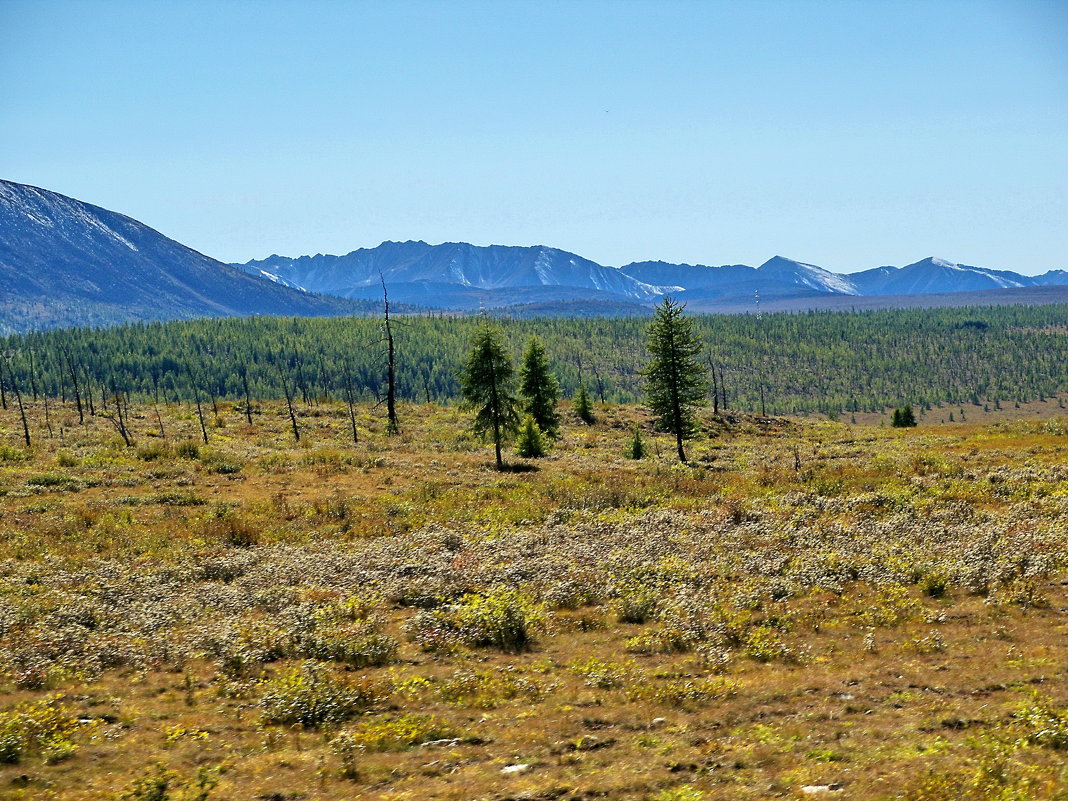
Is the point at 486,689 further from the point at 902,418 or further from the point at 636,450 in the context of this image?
the point at 902,418

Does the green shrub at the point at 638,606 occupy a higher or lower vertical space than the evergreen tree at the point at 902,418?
higher

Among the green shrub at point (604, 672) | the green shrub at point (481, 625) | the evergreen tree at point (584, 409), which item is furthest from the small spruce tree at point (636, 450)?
the green shrub at point (604, 672)

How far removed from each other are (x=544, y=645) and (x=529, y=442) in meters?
34.0

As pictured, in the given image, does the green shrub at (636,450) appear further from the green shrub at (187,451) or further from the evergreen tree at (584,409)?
the green shrub at (187,451)

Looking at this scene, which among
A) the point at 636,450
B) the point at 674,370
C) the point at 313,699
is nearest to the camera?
the point at 313,699

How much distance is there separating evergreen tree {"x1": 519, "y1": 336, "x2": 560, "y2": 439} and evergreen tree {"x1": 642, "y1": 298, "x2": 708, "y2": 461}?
439 inches

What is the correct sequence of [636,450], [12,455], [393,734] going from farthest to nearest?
[636,450] < [12,455] < [393,734]

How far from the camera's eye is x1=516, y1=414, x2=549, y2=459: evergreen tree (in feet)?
155

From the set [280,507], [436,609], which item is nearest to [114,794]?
[436,609]

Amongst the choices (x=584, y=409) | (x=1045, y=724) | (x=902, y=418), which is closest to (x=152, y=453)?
(x=1045, y=724)

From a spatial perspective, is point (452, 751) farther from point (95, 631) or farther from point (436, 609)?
point (95, 631)

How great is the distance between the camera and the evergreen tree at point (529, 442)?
4734cm

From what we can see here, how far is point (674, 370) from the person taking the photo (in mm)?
48250

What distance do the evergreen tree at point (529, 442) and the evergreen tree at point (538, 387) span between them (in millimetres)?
9158
